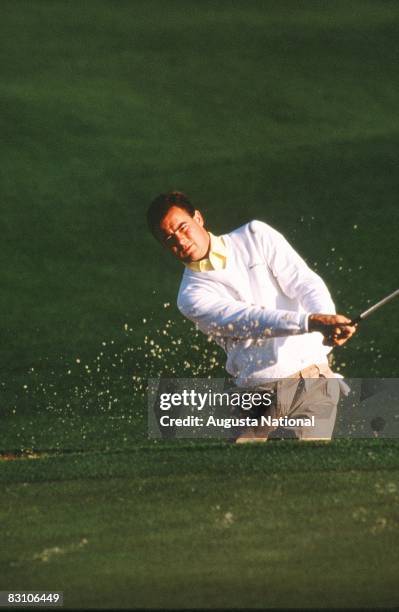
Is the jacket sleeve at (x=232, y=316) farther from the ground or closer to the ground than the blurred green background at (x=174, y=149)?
closer to the ground

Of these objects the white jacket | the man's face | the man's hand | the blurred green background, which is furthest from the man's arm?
the blurred green background

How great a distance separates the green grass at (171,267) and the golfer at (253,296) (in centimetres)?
36

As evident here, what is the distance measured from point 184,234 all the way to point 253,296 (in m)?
0.47

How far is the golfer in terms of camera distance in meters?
8.53

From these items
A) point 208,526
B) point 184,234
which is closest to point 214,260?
point 184,234

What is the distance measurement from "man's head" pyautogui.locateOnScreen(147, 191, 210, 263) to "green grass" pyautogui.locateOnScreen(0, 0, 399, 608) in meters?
1.04

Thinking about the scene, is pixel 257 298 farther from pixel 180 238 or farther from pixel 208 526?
pixel 208 526

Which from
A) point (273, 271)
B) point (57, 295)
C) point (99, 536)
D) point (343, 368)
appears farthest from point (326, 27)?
point (99, 536)

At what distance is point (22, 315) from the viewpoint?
17609 mm

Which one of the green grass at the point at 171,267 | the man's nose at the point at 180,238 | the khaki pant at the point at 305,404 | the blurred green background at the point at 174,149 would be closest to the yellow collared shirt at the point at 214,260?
the man's nose at the point at 180,238

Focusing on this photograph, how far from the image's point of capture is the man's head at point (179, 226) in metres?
8.57

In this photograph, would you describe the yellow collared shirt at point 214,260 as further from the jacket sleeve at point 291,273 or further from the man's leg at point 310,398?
the man's leg at point 310,398

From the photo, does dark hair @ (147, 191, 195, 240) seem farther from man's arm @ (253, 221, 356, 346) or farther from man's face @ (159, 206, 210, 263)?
man's arm @ (253, 221, 356, 346)

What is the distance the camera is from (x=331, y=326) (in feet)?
26.5
